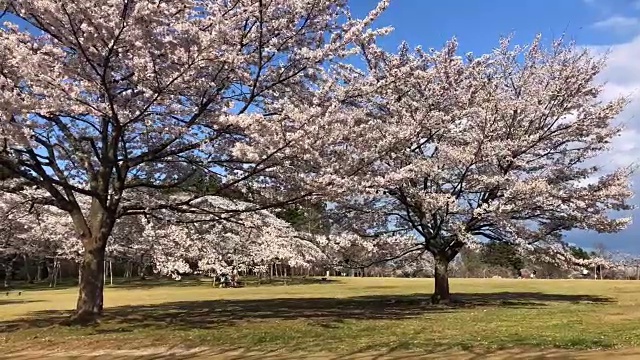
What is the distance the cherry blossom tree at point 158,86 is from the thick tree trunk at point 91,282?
0.02m

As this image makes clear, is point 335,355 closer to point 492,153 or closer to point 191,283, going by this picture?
point 492,153

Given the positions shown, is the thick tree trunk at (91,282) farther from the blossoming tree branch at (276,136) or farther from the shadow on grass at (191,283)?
the shadow on grass at (191,283)

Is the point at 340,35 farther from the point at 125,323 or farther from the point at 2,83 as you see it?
the point at 125,323

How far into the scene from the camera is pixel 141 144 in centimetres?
1544

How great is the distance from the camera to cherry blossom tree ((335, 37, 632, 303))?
19094 mm

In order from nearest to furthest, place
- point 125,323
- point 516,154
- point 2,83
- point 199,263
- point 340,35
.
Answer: point 2,83 → point 340,35 → point 125,323 → point 199,263 → point 516,154

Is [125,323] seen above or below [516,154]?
below

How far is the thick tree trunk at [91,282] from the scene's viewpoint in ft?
47.9

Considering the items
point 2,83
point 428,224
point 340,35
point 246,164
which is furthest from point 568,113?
point 2,83

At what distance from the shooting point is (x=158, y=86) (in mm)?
11570

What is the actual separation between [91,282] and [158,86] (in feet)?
19.1

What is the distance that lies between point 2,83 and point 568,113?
17.6 m

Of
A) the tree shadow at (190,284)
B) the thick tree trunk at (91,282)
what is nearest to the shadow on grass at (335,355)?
the thick tree trunk at (91,282)

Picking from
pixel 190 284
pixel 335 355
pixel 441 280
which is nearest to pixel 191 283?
pixel 190 284
